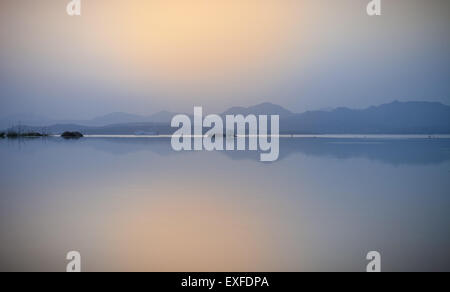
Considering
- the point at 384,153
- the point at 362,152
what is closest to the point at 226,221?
the point at 384,153

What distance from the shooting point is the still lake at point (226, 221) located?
3.53m

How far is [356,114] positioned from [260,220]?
83.2 metres

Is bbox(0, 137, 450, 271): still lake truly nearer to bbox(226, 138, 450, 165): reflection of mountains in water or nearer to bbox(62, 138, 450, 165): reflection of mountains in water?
bbox(226, 138, 450, 165): reflection of mountains in water

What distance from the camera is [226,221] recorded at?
469 cm

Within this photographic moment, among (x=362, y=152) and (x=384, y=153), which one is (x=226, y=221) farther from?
(x=362, y=152)

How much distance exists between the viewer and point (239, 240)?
402 centimetres

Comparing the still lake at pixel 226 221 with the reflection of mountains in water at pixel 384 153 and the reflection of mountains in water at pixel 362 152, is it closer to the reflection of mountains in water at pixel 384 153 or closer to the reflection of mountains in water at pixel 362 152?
the reflection of mountains in water at pixel 384 153

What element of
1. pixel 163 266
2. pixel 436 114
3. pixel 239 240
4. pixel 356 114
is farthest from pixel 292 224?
pixel 436 114

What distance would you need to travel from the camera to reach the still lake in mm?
3526

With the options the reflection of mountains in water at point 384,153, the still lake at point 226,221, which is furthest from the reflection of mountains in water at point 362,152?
the still lake at point 226,221

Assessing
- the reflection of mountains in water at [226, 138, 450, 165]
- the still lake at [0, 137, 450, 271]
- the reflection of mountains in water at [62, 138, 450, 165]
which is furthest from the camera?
the reflection of mountains in water at [62, 138, 450, 165]

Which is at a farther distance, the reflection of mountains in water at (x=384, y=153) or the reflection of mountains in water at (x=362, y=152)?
the reflection of mountains in water at (x=362, y=152)

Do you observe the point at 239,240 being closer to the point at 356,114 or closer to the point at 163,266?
the point at 163,266

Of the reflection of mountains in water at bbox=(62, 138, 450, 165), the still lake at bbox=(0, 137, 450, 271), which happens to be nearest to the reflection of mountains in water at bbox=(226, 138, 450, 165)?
the reflection of mountains in water at bbox=(62, 138, 450, 165)
